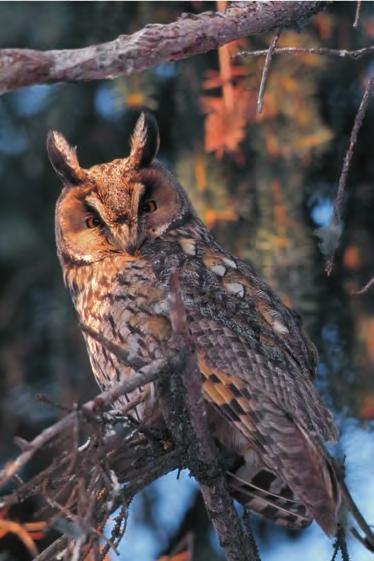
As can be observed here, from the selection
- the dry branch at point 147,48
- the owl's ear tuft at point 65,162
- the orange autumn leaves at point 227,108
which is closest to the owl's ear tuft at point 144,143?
the owl's ear tuft at point 65,162

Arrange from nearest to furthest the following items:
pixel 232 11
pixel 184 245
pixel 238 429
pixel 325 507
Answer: pixel 232 11 < pixel 325 507 < pixel 238 429 < pixel 184 245

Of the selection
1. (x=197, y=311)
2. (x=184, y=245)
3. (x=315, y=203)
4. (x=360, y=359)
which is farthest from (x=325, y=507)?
(x=315, y=203)

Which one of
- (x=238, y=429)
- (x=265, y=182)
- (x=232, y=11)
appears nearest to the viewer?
(x=232, y=11)

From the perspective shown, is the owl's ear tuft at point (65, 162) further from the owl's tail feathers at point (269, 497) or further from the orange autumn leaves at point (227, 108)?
the owl's tail feathers at point (269, 497)

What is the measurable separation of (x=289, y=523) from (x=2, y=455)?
50.5 inches

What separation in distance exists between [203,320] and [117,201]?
40cm

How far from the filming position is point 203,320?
2.40 metres

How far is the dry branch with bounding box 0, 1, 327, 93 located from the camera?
5.07 feet

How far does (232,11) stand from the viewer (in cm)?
186

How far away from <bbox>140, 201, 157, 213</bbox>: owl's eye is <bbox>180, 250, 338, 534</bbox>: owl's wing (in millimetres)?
245

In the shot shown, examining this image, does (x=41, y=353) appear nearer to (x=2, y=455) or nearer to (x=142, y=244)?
(x=2, y=455)

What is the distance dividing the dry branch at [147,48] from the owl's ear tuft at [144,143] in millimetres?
803

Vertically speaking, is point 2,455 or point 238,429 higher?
point 238,429

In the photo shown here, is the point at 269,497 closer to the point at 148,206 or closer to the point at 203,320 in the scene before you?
the point at 203,320
